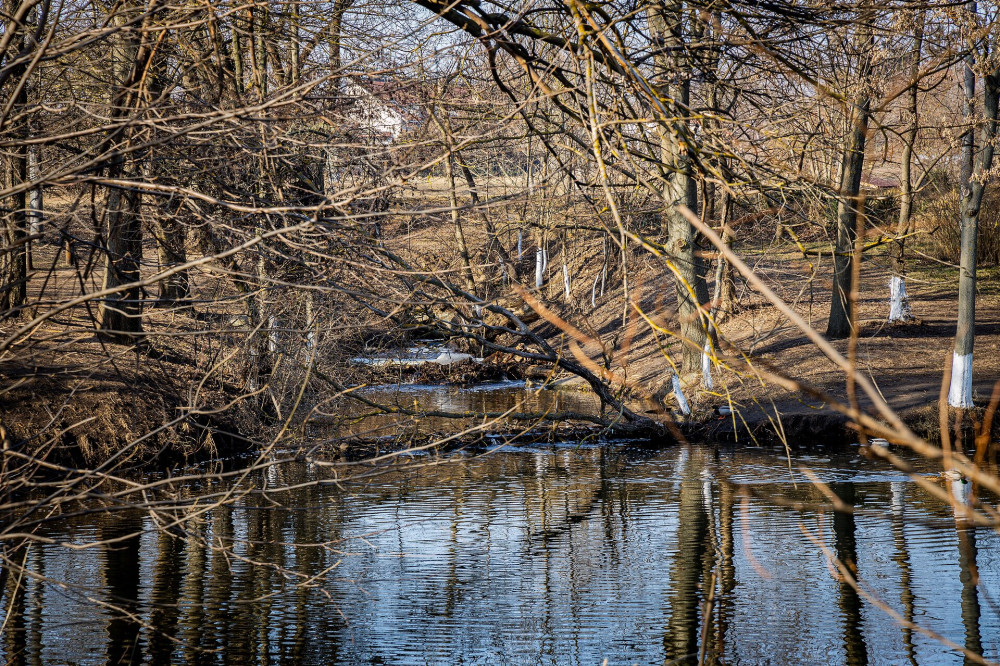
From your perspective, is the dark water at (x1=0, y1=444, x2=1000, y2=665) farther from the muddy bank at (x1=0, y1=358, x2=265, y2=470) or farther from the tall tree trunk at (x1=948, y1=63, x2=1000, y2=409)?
the tall tree trunk at (x1=948, y1=63, x2=1000, y2=409)

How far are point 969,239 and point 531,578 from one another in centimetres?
992

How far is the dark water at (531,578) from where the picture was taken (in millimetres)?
7289

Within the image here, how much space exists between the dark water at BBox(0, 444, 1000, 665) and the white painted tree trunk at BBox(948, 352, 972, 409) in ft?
8.72

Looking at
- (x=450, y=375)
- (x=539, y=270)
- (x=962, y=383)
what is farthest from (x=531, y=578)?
(x=539, y=270)

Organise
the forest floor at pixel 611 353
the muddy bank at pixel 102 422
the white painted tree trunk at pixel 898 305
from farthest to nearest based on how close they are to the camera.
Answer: the white painted tree trunk at pixel 898 305, the muddy bank at pixel 102 422, the forest floor at pixel 611 353

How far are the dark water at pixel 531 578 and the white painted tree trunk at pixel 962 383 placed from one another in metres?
2.66

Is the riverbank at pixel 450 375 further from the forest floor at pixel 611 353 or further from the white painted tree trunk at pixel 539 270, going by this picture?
the white painted tree trunk at pixel 539 270

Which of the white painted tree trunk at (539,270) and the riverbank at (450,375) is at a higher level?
the white painted tree trunk at (539,270)

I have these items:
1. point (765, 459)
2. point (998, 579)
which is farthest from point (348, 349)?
point (998, 579)

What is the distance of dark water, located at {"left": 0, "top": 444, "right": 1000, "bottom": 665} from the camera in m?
7.29

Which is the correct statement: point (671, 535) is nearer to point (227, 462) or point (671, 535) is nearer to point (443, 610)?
point (443, 610)

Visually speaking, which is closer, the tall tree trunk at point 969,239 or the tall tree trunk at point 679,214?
the tall tree trunk at point 679,214

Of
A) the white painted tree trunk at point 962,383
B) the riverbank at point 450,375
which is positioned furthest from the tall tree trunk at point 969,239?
the riverbank at point 450,375

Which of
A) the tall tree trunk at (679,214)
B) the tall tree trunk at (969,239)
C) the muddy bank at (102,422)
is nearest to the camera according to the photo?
the tall tree trunk at (679,214)
